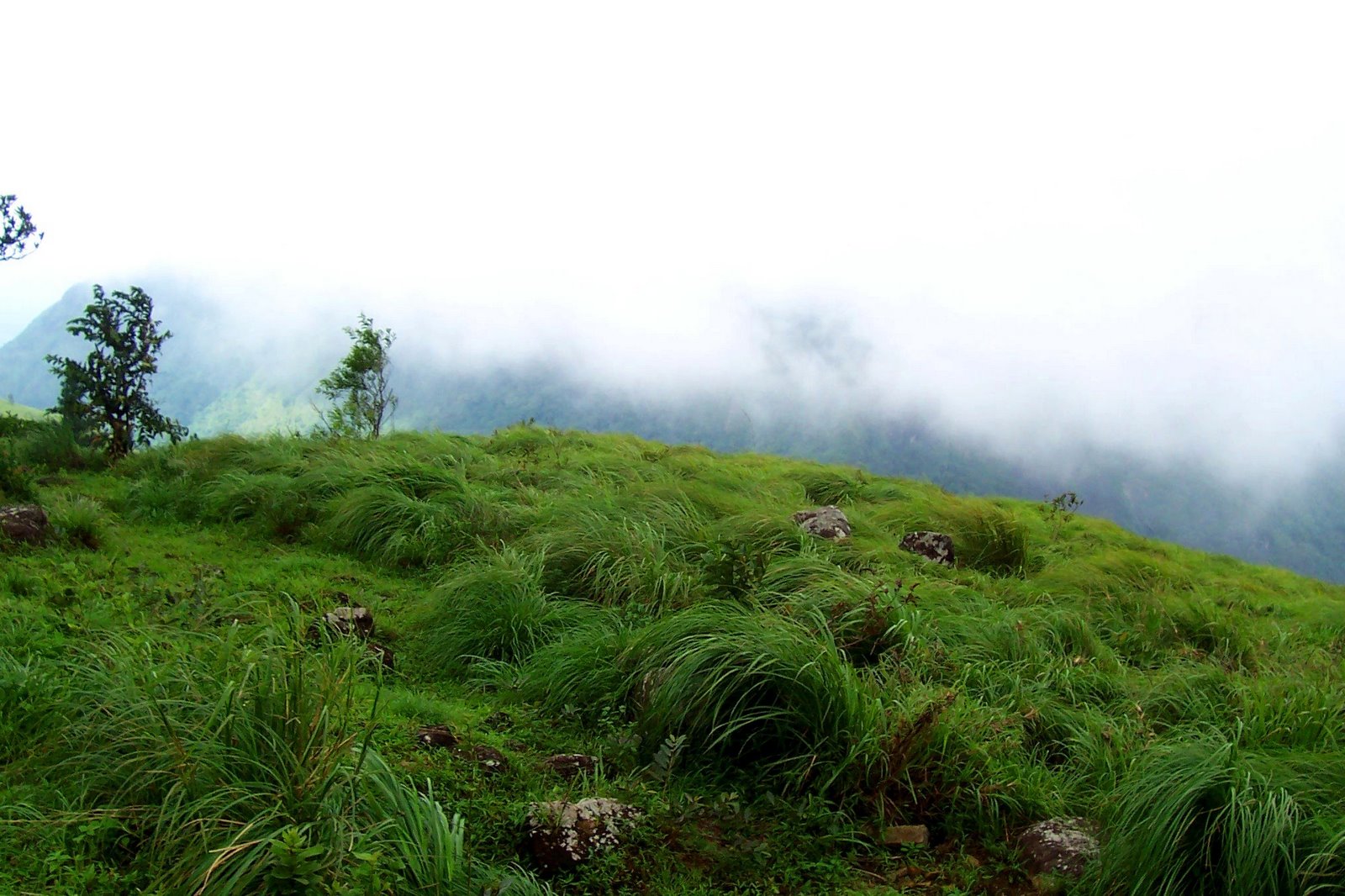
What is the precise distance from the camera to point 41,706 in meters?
3.16

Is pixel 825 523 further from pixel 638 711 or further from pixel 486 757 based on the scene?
pixel 486 757

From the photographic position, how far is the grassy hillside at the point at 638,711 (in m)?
2.67

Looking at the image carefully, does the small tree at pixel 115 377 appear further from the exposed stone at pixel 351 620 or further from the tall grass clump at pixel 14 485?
the exposed stone at pixel 351 620

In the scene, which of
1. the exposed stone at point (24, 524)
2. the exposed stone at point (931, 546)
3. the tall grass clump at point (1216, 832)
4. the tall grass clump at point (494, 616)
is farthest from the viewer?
the exposed stone at point (931, 546)

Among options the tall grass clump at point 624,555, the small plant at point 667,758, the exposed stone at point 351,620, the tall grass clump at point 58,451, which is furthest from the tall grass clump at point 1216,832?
the tall grass clump at point 58,451

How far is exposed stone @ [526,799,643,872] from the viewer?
9.86ft

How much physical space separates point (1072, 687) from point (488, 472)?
6.78 metres

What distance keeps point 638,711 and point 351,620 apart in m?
1.83

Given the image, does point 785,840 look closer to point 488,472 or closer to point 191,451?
point 488,472

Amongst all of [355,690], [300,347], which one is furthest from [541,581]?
[300,347]

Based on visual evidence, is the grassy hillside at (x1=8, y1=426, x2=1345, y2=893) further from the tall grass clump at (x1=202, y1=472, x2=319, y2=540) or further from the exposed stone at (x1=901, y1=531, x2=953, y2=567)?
the tall grass clump at (x1=202, y1=472, x2=319, y2=540)

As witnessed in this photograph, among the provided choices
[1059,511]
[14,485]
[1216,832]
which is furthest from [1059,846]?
[1059,511]

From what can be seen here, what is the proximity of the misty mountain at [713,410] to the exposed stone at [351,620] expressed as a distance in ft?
446

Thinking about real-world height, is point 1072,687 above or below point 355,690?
above
